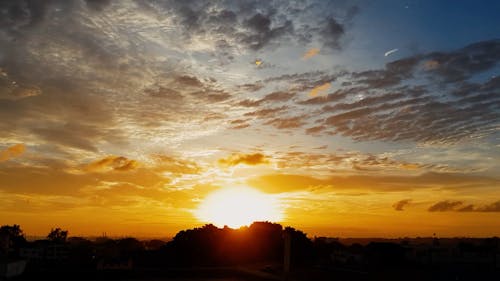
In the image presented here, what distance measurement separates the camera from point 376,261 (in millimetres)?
83188

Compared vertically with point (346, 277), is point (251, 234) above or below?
above

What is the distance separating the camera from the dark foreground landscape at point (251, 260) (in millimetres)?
60416

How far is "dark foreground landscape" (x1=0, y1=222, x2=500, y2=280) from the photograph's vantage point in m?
60.4

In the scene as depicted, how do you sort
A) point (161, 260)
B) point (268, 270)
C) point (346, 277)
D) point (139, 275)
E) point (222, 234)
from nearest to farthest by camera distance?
1. point (346, 277)
2. point (139, 275)
3. point (268, 270)
4. point (161, 260)
5. point (222, 234)

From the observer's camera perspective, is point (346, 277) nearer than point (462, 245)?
Yes

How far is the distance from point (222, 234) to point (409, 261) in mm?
40953

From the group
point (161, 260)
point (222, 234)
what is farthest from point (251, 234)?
point (161, 260)

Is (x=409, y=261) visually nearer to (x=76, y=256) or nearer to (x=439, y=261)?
(x=439, y=261)

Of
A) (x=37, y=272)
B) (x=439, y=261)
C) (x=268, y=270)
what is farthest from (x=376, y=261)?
(x=37, y=272)

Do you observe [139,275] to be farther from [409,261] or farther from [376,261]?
[409,261]

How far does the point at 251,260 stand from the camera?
97.1 metres

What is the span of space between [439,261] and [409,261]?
6.27 meters

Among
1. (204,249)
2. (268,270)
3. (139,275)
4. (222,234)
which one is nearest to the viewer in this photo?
(139,275)

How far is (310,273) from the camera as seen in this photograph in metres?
63.8
